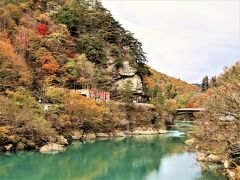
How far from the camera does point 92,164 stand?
28344 mm

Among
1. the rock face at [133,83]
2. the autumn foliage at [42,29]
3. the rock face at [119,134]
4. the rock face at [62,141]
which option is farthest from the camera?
the rock face at [133,83]

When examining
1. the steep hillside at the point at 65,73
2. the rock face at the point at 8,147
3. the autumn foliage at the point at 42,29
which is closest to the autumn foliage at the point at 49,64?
the steep hillside at the point at 65,73

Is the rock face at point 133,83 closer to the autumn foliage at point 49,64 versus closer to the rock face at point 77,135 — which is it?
the autumn foliage at point 49,64

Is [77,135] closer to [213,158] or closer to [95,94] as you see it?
[95,94]

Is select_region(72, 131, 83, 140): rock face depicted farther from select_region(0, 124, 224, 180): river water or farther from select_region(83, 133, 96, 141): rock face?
select_region(0, 124, 224, 180): river water

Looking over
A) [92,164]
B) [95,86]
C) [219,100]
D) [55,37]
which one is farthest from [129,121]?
[219,100]

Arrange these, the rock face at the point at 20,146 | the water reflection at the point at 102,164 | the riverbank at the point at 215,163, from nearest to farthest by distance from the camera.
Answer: the riverbank at the point at 215,163, the water reflection at the point at 102,164, the rock face at the point at 20,146

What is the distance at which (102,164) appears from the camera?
93.1 ft

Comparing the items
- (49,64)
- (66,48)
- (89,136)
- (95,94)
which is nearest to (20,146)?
(89,136)

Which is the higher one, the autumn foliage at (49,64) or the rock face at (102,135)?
the autumn foliage at (49,64)

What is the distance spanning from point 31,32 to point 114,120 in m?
16.4

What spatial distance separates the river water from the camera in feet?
75.7

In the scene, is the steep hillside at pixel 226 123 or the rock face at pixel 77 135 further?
the rock face at pixel 77 135

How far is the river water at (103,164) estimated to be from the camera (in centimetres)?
2308
